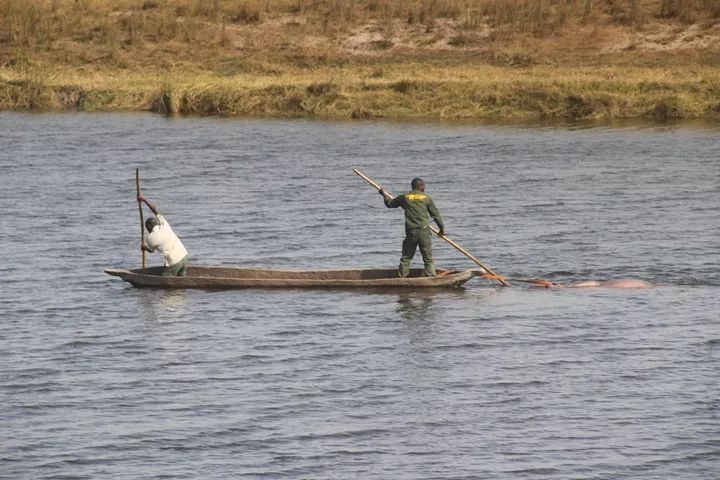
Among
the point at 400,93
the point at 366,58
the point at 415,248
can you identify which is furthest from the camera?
the point at 366,58

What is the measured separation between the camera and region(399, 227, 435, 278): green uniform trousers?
78.1ft

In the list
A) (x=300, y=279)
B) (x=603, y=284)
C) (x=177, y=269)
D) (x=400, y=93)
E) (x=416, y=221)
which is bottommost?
(x=603, y=284)

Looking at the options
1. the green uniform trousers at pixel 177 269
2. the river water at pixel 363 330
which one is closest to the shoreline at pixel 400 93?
the river water at pixel 363 330

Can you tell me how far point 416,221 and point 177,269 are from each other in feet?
13.0

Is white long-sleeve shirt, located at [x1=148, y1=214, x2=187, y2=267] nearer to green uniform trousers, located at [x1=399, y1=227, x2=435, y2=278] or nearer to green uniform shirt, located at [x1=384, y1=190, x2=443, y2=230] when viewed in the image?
green uniform shirt, located at [x1=384, y1=190, x2=443, y2=230]

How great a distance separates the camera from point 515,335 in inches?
838

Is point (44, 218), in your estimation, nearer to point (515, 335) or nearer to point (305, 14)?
point (515, 335)

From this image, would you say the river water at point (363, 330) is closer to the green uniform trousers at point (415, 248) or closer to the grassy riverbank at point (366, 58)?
the green uniform trousers at point (415, 248)

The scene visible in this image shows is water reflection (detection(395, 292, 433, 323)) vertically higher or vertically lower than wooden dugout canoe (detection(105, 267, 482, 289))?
lower

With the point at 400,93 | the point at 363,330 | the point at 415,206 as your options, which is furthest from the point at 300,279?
the point at 400,93

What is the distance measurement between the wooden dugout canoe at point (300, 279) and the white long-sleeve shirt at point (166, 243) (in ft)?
1.13

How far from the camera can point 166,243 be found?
24.0 metres

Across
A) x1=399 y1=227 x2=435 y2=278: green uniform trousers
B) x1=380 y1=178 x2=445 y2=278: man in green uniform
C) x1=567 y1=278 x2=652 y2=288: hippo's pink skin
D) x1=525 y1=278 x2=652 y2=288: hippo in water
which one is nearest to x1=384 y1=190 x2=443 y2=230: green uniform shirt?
x1=380 y1=178 x2=445 y2=278: man in green uniform

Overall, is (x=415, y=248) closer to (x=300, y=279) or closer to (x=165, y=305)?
(x=300, y=279)
